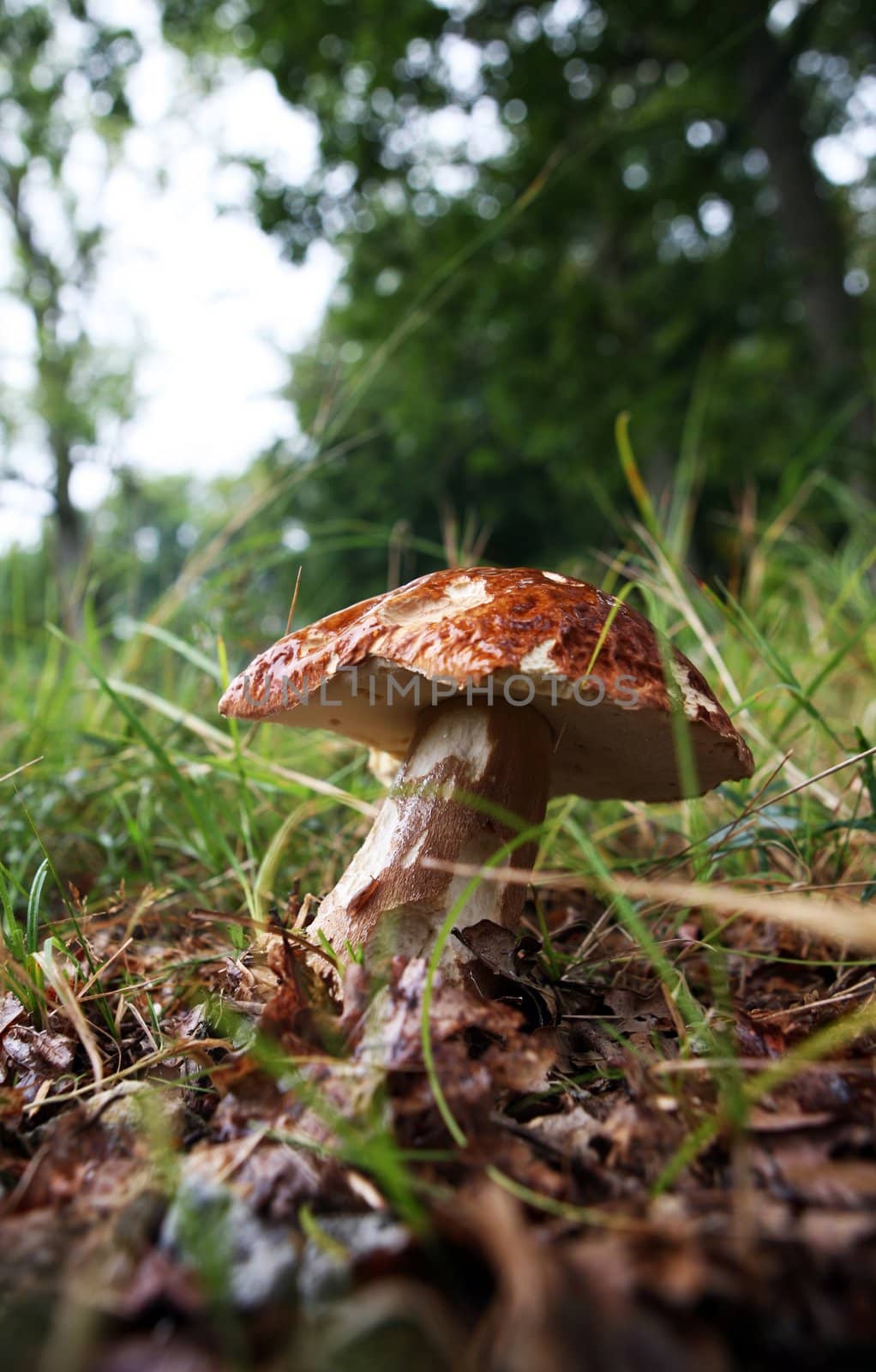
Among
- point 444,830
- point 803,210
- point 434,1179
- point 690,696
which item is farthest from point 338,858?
point 803,210

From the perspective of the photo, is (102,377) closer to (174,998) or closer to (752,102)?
(752,102)

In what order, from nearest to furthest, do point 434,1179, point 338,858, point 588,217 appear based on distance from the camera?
point 434,1179, point 338,858, point 588,217

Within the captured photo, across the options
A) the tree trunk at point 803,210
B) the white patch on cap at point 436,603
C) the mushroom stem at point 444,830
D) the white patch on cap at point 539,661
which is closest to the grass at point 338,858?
the mushroom stem at point 444,830

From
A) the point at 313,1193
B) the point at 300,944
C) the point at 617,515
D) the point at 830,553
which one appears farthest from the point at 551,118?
the point at 313,1193

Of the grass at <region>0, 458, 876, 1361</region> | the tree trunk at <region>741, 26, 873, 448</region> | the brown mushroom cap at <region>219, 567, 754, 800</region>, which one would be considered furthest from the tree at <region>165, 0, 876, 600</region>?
the brown mushroom cap at <region>219, 567, 754, 800</region>

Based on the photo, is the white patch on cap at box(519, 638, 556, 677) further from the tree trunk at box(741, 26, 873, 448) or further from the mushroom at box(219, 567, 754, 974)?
the tree trunk at box(741, 26, 873, 448)

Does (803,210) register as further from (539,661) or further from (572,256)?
(539,661)

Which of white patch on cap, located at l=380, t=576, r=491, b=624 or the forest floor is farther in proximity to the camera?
white patch on cap, located at l=380, t=576, r=491, b=624
